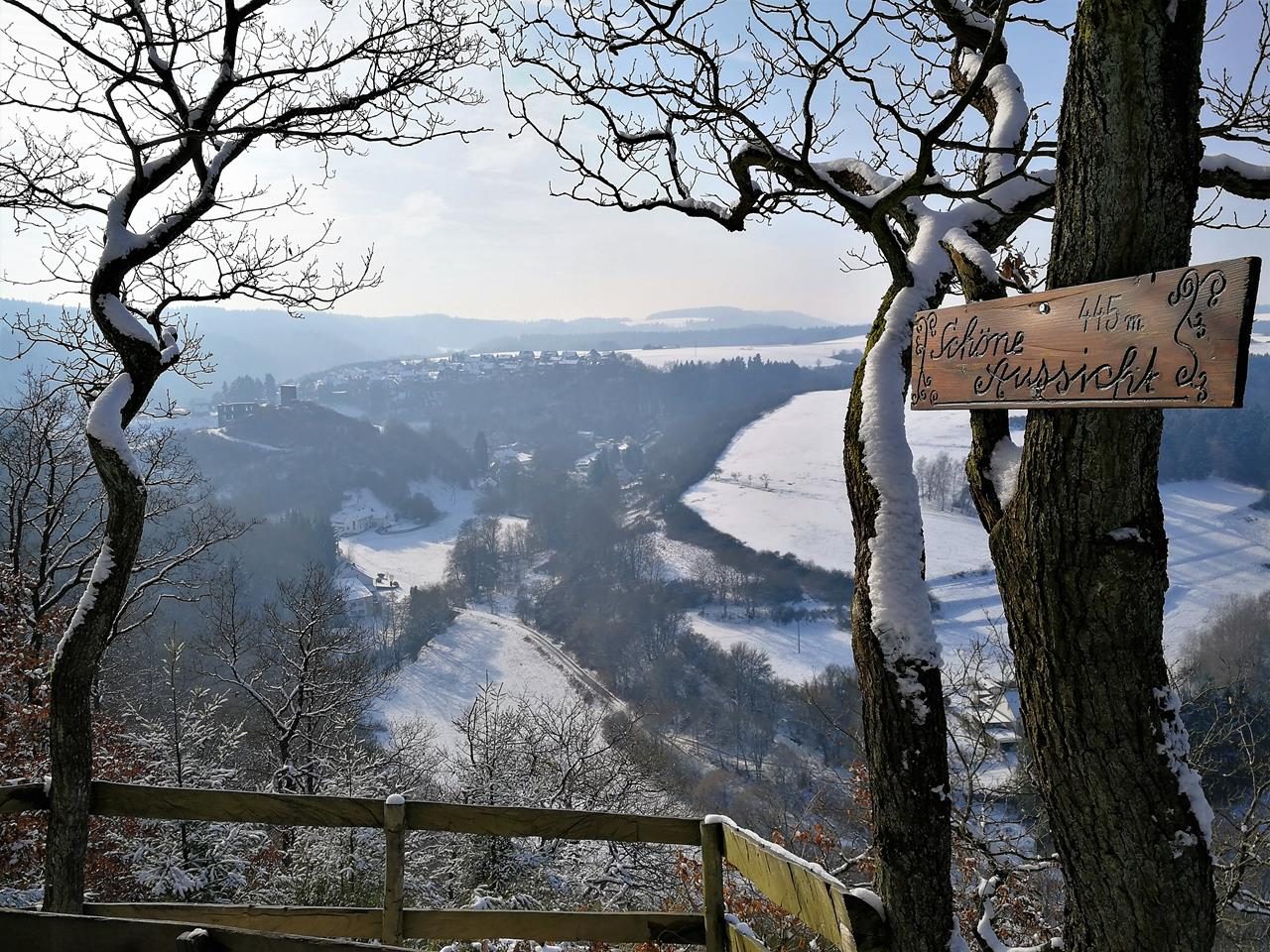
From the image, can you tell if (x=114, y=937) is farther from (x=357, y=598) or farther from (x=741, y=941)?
(x=357, y=598)

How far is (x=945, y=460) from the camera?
3221 inches

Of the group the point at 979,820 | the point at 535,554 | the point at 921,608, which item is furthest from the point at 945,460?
the point at 921,608

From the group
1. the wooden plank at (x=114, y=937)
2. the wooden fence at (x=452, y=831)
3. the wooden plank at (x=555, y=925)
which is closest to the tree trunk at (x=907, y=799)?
the wooden fence at (x=452, y=831)

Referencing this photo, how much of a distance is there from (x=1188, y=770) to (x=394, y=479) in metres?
111

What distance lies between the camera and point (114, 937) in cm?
124

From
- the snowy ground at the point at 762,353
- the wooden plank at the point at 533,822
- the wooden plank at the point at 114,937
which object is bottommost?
the wooden plank at the point at 533,822

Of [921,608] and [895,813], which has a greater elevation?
[921,608]

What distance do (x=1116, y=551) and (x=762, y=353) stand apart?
16215 centimetres

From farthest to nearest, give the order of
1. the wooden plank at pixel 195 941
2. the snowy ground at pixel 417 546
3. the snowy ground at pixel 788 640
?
the snowy ground at pixel 417 546
the snowy ground at pixel 788 640
the wooden plank at pixel 195 941

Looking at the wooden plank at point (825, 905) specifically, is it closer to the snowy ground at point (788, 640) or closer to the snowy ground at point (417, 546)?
the snowy ground at point (788, 640)

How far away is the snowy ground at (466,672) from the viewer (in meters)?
52.6

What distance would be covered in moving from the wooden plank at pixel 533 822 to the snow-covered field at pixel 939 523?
138ft

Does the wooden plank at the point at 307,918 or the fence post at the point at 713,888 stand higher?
the fence post at the point at 713,888

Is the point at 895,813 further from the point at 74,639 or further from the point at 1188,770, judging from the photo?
the point at 74,639
